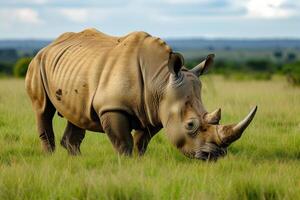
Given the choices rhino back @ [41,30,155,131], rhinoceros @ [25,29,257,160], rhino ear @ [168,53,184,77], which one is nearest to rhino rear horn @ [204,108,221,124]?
rhinoceros @ [25,29,257,160]

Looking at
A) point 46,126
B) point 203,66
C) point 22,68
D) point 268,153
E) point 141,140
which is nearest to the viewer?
point 203,66

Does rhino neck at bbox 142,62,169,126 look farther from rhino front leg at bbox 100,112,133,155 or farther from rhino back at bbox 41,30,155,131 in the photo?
rhino front leg at bbox 100,112,133,155

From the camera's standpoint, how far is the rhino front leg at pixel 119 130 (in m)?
6.80

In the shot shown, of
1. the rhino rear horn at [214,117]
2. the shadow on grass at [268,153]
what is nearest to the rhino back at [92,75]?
the rhino rear horn at [214,117]

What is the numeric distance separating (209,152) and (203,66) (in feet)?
3.52

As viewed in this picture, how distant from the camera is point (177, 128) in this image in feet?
21.4

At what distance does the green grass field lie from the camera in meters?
5.05

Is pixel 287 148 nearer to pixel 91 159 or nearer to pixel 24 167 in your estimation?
pixel 91 159

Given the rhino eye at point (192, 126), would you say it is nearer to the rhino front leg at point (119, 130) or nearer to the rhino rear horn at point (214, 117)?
the rhino rear horn at point (214, 117)

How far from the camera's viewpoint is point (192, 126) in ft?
21.1

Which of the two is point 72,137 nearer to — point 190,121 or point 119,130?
point 119,130

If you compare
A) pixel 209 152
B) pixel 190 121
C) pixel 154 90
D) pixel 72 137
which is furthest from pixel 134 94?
pixel 72 137

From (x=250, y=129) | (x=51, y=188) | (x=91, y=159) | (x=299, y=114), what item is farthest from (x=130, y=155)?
(x=299, y=114)

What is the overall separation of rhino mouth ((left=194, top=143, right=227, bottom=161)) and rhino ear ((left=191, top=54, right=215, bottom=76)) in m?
0.93
